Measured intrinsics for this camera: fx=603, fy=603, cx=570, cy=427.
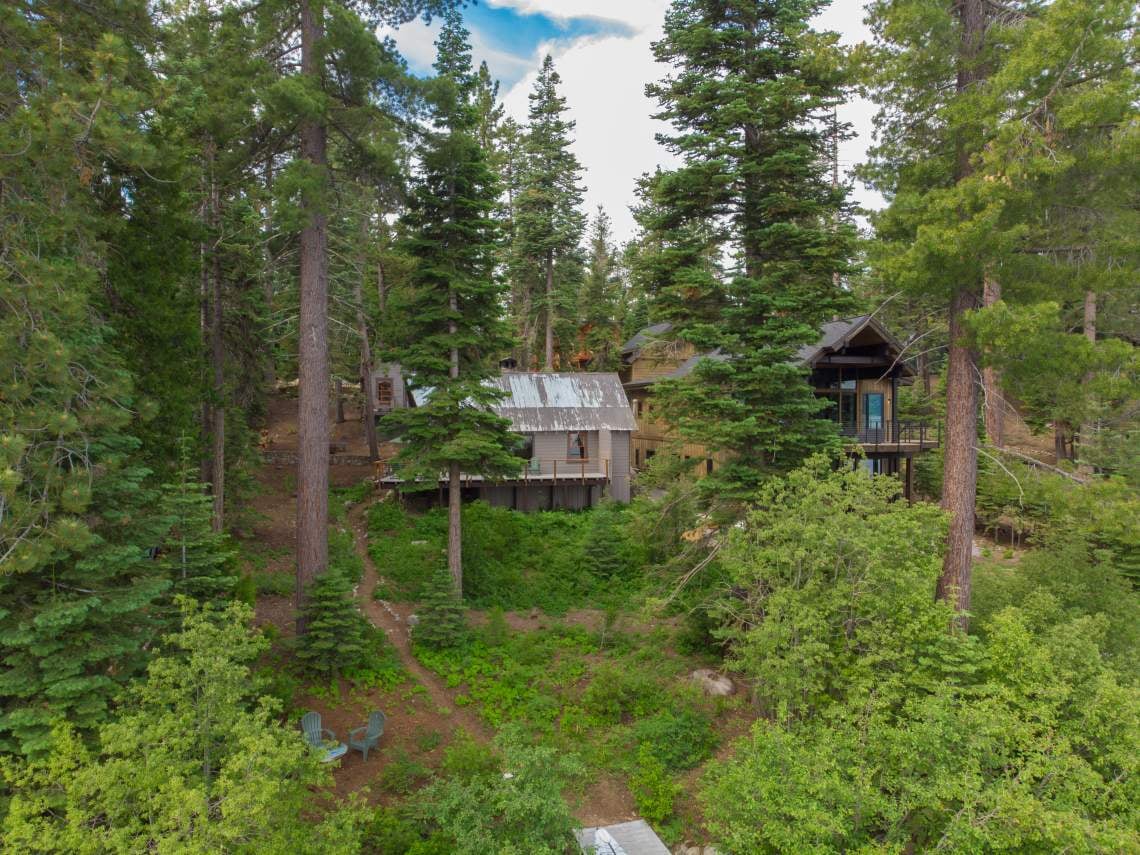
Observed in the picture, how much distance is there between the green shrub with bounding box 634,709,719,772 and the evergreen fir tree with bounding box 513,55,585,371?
77.8ft

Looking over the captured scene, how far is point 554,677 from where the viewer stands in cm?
1338

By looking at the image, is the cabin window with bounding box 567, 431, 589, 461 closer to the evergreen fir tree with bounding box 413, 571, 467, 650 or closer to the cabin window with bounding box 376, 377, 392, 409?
the evergreen fir tree with bounding box 413, 571, 467, 650

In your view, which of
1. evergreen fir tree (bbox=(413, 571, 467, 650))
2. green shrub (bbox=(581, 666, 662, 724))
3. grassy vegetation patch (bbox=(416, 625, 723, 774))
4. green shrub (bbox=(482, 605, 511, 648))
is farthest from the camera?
green shrub (bbox=(482, 605, 511, 648))

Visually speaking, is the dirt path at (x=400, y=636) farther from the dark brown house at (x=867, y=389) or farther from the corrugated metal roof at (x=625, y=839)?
the dark brown house at (x=867, y=389)

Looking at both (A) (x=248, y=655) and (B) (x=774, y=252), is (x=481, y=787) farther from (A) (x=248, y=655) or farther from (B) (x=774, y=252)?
(B) (x=774, y=252)

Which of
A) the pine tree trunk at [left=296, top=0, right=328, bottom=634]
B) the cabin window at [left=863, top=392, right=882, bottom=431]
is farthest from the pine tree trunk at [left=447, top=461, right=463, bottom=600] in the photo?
the cabin window at [left=863, top=392, right=882, bottom=431]

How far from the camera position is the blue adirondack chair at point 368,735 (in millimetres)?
10180

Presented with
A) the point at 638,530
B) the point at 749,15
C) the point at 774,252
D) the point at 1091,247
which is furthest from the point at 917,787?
the point at 749,15

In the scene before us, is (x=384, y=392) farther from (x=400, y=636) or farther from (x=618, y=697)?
(x=618, y=697)

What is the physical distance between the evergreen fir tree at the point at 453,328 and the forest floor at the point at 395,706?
2.29m

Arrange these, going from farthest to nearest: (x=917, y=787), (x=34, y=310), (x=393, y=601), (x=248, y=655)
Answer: (x=393, y=601) < (x=248, y=655) < (x=917, y=787) < (x=34, y=310)

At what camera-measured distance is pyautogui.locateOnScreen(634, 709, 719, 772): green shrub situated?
35.2ft

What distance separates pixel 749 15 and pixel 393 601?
648 inches

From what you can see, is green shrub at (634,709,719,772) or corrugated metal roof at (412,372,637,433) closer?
green shrub at (634,709,719,772)
